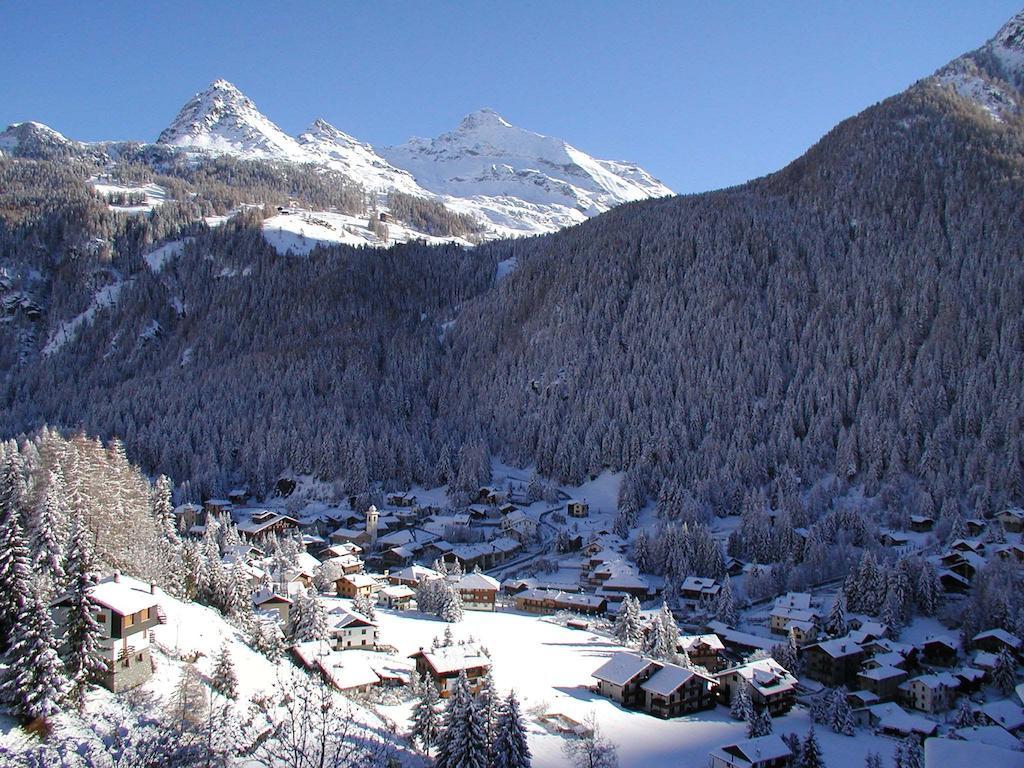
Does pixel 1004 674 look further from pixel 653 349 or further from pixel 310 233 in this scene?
pixel 310 233

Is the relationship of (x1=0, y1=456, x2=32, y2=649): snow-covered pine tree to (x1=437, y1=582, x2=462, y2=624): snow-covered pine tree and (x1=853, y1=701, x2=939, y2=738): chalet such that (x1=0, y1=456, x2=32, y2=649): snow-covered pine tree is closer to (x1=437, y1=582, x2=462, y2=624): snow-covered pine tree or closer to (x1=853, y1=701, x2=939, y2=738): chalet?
(x1=437, y1=582, x2=462, y2=624): snow-covered pine tree

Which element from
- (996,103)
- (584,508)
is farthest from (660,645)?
(996,103)

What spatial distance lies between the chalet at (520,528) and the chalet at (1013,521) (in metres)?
45.0

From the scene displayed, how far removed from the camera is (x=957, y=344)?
9900cm

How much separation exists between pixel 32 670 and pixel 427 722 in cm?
1432

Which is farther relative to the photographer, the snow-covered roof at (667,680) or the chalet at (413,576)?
the chalet at (413,576)

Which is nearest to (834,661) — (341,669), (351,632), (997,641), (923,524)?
(997,641)

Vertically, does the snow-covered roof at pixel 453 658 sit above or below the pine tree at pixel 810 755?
above

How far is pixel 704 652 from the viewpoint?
182ft

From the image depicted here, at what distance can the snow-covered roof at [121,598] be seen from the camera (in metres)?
30.7

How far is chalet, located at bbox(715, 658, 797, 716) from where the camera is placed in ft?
155

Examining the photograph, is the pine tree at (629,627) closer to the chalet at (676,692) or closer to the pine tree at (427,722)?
the chalet at (676,692)

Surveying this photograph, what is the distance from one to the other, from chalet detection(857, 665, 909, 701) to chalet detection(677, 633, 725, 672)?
885cm

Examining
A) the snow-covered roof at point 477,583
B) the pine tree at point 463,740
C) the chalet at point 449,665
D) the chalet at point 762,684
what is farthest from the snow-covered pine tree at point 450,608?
the pine tree at point 463,740
